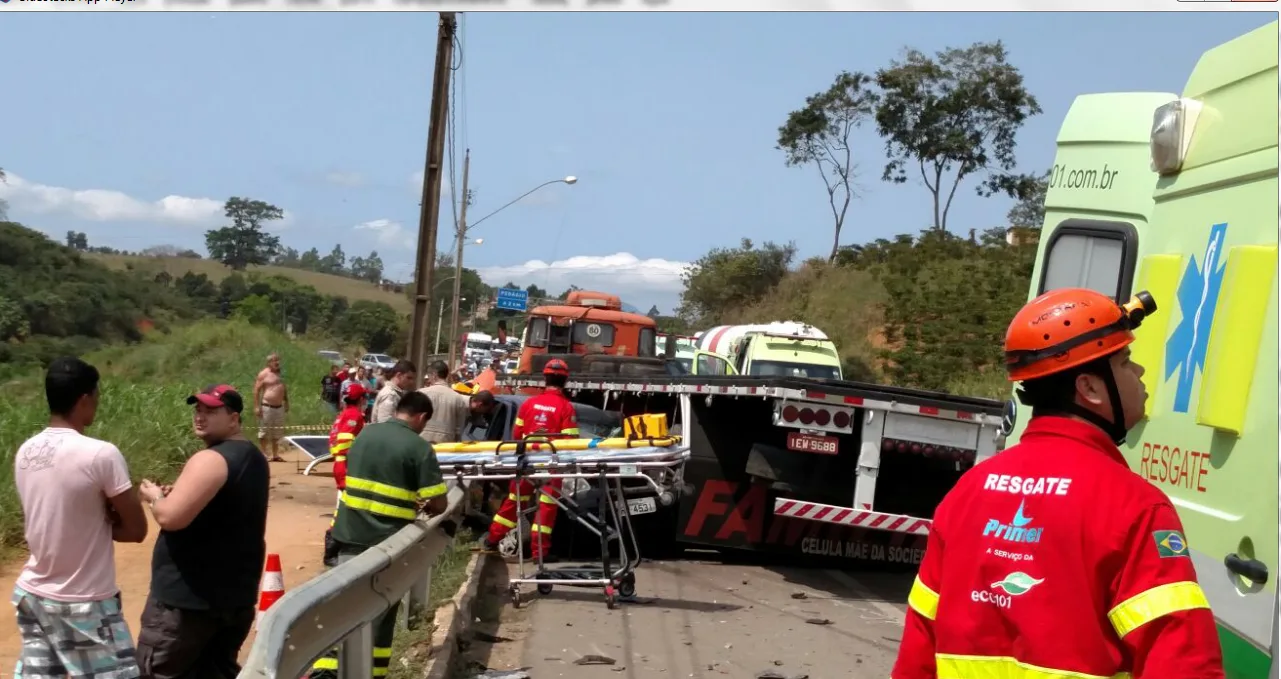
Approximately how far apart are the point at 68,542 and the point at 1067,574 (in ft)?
12.3

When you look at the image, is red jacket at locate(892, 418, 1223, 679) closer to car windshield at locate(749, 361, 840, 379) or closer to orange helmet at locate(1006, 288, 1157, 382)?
orange helmet at locate(1006, 288, 1157, 382)

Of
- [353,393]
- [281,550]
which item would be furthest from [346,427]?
[281,550]

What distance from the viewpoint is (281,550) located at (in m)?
12.8

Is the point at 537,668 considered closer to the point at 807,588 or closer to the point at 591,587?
the point at 591,587

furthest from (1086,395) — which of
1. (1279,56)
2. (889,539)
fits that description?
(889,539)

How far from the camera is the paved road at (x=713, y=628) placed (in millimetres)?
7992

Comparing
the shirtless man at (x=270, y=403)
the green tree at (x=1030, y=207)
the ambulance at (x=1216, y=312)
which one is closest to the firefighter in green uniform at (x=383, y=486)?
the ambulance at (x=1216, y=312)

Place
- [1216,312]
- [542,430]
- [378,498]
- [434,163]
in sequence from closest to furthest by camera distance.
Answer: [1216,312] → [378,498] → [542,430] → [434,163]

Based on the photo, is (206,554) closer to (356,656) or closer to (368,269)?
(356,656)

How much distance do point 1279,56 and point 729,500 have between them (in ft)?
25.4

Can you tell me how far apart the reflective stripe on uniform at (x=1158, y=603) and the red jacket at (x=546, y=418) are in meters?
8.66

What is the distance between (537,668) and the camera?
7812 mm

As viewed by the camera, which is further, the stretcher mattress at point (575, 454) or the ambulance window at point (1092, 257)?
the stretcher mattress at point (575, 454)

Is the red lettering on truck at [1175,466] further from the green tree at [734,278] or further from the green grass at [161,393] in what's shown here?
the green tree at [734,278]
